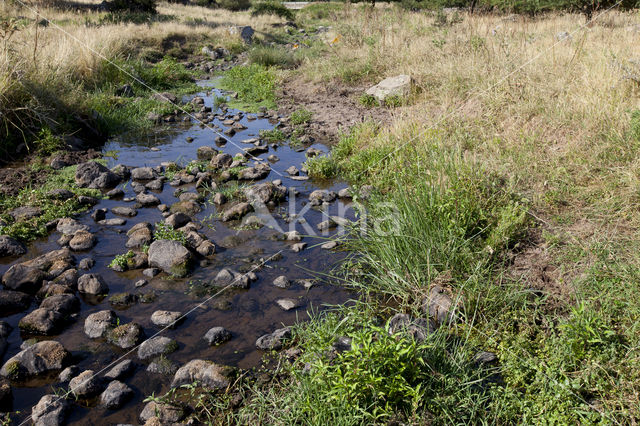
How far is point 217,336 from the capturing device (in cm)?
365

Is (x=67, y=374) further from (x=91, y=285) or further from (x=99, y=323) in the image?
(x=91, y=285)

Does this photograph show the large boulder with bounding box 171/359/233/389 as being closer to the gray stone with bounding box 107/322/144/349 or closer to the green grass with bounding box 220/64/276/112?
the gray stone with bounding box 107/322/144/349

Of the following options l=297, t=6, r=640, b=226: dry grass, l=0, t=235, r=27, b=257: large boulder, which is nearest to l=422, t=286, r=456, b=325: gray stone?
l=297, t=6, r=640, b=226: dry grass

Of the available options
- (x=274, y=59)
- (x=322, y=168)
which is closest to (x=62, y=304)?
(x=322, y=168)

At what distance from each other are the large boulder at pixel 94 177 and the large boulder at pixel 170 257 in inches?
89.2

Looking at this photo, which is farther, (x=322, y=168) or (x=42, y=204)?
(x=322, y=168)

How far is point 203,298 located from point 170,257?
2.22 feet

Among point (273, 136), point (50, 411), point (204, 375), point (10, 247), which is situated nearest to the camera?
point (50, 411)

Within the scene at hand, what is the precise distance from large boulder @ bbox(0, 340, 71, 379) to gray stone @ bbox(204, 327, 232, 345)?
0.99 metres

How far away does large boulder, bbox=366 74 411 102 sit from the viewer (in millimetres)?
8836

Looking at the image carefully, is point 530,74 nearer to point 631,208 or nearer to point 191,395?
point 631,208

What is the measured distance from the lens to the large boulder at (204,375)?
10.4 feet

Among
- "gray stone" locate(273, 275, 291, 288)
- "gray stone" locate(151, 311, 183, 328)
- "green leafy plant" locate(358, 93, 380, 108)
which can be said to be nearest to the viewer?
"gray stone" locate(151, 311, 183, 328)

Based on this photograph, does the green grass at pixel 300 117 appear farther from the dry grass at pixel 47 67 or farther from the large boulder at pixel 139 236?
the large boulder at pixel 139 236
